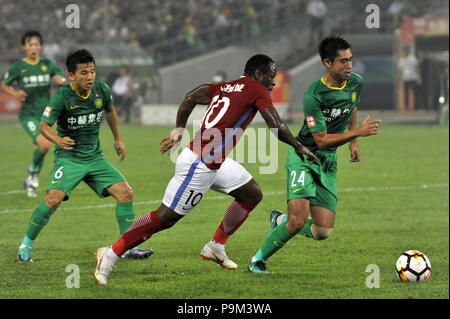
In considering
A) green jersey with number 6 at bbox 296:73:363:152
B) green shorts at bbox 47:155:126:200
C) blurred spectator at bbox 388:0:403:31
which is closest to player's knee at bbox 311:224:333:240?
green jersey with number 6 at bbox 296:73:363:152

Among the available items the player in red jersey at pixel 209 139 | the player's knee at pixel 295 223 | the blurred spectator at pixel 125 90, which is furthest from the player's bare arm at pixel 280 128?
the blurred spectator at pixel 125 90

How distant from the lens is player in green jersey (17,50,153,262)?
8.04 m

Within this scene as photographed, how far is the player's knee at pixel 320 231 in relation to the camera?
7.88 m

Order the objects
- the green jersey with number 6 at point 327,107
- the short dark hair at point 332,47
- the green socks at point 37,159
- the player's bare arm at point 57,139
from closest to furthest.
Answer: the short dark hair at point 332,47
the green jersey with number 6 at point 327,107
the player's bare arm at point 57,139
the green socks at point 37,159

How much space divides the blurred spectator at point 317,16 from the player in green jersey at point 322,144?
26281 mm

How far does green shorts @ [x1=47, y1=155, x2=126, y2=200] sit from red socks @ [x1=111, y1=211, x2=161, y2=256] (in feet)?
4.03

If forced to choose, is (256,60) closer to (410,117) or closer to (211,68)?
(410,117)

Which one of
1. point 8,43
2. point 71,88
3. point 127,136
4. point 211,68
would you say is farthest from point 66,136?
point 8,43

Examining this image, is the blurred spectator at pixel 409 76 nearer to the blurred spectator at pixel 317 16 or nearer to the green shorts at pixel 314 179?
the blurred spectator at pixel 317 16

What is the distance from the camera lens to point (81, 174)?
8156 millimetres

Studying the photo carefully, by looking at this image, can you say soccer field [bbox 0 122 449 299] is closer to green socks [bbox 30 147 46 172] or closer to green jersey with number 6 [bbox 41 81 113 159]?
green socks [bbox 30 147 46 172]

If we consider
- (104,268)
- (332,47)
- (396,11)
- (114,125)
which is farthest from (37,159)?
(396,11)
